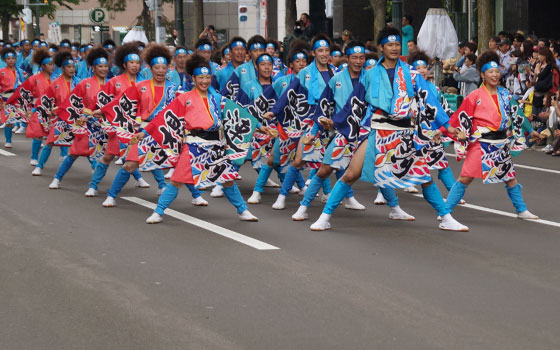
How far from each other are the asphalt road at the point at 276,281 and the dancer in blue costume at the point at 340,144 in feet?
0.88

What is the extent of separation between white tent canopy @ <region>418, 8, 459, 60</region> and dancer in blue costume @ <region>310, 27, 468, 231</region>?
1216 cm

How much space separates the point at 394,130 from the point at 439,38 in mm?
12656

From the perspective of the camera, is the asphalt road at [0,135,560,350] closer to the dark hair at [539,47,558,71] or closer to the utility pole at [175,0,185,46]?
the dark hair at [539,47,558,71]

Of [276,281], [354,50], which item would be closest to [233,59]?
[354,50]

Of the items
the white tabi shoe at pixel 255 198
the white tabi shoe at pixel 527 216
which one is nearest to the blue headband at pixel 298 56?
Answer: the white tabi shoe at pixel 255 198

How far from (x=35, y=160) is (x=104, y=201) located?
15.9 ft

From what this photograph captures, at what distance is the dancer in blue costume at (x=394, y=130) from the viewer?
9836mm

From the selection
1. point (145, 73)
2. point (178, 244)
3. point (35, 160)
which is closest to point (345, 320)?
point (178, 244)

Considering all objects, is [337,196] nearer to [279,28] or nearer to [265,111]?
[265,111]

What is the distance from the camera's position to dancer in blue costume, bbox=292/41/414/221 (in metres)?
10.8

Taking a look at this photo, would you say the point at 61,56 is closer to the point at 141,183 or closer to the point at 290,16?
the point at 141,183

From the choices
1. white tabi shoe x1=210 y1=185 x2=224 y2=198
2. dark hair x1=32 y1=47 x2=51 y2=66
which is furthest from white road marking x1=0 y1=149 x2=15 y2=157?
white tabi shoe x1=210 y1=185 x2=224 y2=198

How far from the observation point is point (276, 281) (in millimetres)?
7867

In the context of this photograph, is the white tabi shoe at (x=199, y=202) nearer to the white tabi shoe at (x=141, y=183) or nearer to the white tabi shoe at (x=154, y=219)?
the white tabi shoe at (x=154, y=219)
